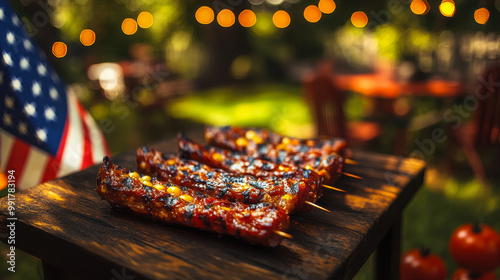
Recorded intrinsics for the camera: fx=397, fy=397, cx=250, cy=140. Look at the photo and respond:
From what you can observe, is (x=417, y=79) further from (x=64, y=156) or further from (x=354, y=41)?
(x=354, y=41)

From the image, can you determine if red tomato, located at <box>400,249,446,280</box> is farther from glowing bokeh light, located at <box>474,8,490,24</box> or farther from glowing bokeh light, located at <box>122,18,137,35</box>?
glowing bokeh light, located at <box>122,18,137,35</box>

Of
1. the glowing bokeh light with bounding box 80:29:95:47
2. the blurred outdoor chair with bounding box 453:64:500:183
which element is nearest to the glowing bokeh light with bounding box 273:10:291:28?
the glowing bokeh light with bounding box 80:29:95:47

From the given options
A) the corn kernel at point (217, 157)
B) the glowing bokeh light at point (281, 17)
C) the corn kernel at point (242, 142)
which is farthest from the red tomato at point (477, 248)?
the glowing bokeh light at point (281, 17)

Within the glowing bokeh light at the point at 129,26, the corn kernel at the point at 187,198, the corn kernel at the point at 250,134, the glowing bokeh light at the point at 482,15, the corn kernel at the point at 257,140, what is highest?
the glowing bokeh light at the point at 129,26

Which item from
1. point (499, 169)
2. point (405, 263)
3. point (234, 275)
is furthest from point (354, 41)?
point (234, 275)

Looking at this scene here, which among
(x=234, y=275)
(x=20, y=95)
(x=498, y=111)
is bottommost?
(x=234, y=275)

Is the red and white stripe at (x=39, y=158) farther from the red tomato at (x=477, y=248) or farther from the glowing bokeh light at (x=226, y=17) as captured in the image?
the glowing bokeh light at (x=226, y=17)
